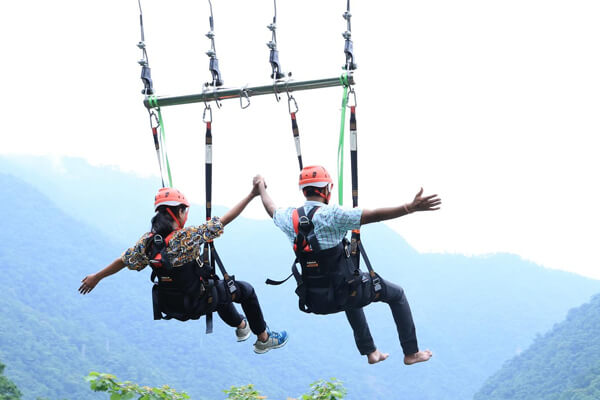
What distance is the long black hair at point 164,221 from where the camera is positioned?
5.65 m

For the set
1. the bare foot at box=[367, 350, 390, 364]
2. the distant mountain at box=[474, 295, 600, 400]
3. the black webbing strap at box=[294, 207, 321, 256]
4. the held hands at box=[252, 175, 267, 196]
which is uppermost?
the distant mountain at box=[474, 295, 600, 400]

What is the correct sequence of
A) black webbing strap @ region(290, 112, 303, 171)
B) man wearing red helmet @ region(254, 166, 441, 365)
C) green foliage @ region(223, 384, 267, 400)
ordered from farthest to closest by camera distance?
1. green foliage @ region(223, 384, 267, 400)
2. black webbing strap @ region(290, 112, 303, 171)
3. man wearing red helmet @ region(254, 166, 441, 365)

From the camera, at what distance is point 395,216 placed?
16.1ft

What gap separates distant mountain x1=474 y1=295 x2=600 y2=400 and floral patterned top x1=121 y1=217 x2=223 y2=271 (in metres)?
79.2

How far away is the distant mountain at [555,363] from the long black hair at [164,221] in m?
79.3

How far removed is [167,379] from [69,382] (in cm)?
2352

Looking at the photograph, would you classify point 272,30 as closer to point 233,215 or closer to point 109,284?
point 233,215

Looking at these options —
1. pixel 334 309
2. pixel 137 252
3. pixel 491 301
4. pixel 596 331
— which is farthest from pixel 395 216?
pixel 491 301

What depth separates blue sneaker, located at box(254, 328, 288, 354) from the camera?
6496 millimetres

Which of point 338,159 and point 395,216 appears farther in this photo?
point 338,159

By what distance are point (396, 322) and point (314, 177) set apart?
1506 millimetres

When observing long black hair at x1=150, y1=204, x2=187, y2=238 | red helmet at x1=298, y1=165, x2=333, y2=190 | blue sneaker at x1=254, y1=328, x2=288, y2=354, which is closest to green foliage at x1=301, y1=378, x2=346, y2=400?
blue sneaker at x1=254, y1=328, x2=288, y2=354

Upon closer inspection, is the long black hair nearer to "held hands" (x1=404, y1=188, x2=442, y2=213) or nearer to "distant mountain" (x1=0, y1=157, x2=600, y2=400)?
"held hands" (x1=404, y1=188, x2=442, y2=213)

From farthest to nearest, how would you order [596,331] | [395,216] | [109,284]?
[109,284]
[596,331]
[395,216]
